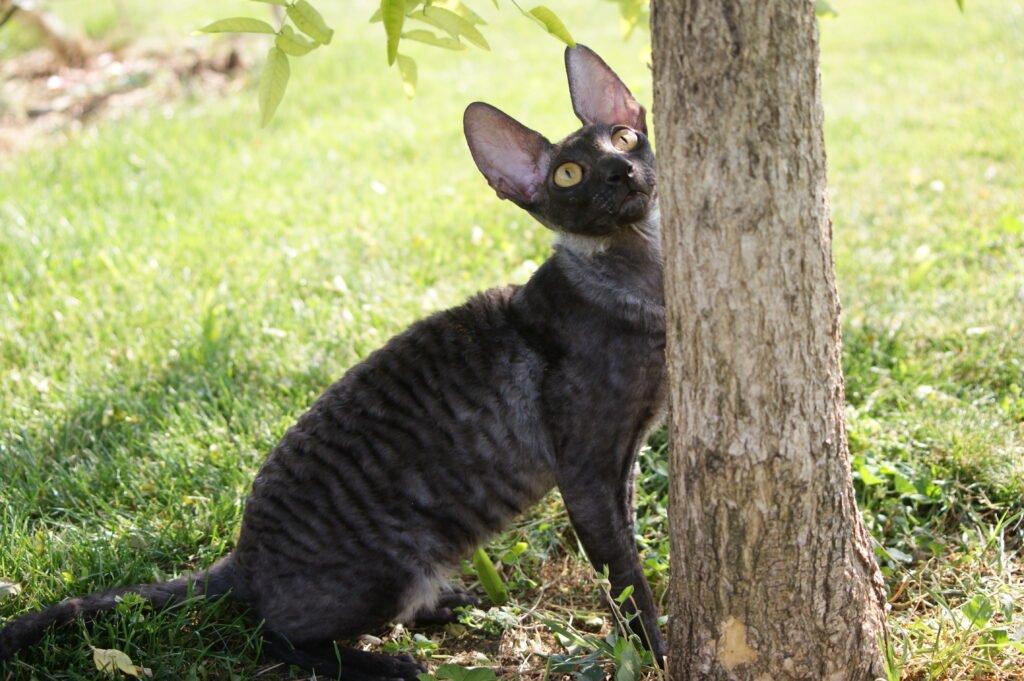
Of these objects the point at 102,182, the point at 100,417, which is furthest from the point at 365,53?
the point at 100,417

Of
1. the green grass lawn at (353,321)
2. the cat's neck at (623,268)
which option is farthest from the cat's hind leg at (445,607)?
the cat's neck at (623,268)

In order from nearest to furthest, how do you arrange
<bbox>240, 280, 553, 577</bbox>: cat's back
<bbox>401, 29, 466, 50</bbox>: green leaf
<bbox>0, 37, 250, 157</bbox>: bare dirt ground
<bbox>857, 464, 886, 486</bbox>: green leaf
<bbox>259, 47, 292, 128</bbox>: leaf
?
1. <bbox>259, 47, 292, 128</bbox>: leaf
2. <bbox>401, 29, 466, 50</bbox>: green leaf
3. <bbox>240, 280, 553, 577</bbox>: cat's back
4. <bbox>857, 464, 886, 486</bbox>: green leaf
5. <bbox>0, 37, 250, 157</bbox>: bare dirt ground

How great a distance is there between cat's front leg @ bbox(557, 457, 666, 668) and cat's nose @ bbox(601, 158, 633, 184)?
778 millimetres

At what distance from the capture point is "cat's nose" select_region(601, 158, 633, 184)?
264cm

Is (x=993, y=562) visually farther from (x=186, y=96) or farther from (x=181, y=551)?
(x=186, y=96)

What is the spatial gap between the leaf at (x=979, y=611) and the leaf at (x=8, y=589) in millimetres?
2487

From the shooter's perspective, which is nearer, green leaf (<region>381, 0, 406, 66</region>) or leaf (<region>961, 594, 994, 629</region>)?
green leaf (<region>381, 0, 406, 66</region>)

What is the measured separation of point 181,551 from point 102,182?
375cm

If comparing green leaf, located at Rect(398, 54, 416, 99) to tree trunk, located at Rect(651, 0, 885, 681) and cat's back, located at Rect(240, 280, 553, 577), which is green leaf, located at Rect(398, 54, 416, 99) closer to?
cat's back, located at Rect(240, 280, 553, 577)

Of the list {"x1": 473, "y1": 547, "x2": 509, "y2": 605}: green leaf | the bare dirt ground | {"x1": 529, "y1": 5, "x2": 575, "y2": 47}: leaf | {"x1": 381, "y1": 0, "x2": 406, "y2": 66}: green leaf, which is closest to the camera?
{"x1": 381, "y1": 0, "x2": 406, "y2": 66}: green leaf

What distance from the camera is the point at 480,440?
8.81 feet

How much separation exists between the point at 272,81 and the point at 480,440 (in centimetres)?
107

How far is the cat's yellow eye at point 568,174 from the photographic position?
270cm

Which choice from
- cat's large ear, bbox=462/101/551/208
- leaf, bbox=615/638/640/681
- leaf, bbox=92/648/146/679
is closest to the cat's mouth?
cat's large ear, bbox=462/101/551/208
